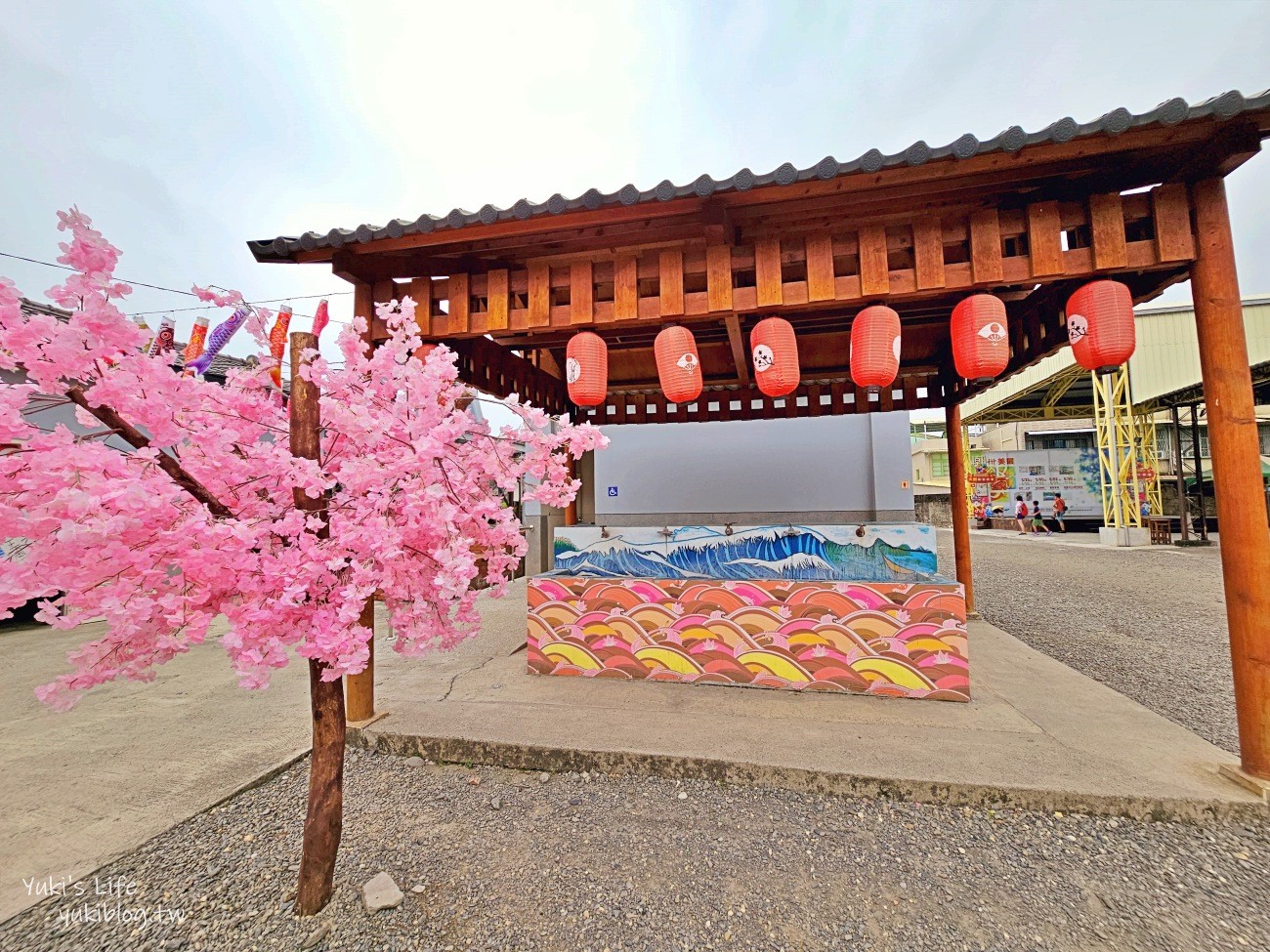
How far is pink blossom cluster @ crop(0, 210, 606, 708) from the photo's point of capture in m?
1.19

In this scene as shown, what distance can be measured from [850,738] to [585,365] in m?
2.82

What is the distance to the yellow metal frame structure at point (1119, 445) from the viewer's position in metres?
13.1

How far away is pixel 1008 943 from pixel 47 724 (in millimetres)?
A: 5648

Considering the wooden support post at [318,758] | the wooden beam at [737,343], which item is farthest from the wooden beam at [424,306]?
the wooden beam at [737,343]

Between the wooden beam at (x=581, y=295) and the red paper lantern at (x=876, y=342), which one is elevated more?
the wooden beam at (x=581, y=295)

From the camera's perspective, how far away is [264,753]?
2943 millimetres

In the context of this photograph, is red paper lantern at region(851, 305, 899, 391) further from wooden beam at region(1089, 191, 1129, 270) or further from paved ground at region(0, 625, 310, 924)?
paved ground at region(0, 625, 310, 924)

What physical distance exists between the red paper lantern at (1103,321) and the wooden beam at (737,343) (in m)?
1.90

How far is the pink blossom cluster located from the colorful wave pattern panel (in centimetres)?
204

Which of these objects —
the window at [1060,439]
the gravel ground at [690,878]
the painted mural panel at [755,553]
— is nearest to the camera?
the gravel ground at [690,878]

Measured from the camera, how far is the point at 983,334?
2.87 m

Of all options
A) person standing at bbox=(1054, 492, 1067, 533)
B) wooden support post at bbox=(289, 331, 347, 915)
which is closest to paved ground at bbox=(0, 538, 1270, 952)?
wooden support post at bbox=(289, 331, 347, 915)

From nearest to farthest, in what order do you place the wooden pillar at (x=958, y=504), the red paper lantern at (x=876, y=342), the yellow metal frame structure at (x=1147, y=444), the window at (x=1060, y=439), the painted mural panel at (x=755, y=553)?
1. the red paper lantern at (x=876, y=342)
2. the painted mural panel at (x=755, y=553)
3. the wooden pillar at (x=958, y=504)
4. the yellow metal frame structure at (x=1147, y=444)
5. the window at (x=1060, y=439)

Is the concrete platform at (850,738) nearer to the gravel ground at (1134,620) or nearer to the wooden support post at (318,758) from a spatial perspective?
the gravel ground at (1134,620)
